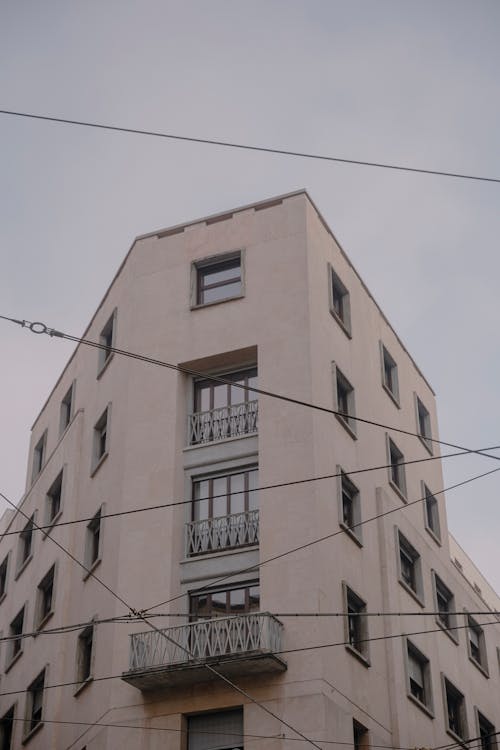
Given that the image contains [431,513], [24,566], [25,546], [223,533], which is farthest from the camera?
[25,546]

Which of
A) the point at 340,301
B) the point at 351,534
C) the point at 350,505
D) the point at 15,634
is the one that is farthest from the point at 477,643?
the point at 15,634

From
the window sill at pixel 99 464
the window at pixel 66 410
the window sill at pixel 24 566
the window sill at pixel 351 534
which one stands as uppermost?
the window at pixel 66 410

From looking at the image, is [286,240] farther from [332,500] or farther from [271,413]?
[332,500]

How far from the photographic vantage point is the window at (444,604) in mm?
42406

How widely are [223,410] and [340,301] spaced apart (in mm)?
6345

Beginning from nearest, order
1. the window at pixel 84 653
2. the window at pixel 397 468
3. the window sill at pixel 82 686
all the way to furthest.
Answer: the window sill at pixel 82 686, the window at pixel 84 653, the window at pixel 397 468

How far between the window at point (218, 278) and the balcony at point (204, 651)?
10463 mm

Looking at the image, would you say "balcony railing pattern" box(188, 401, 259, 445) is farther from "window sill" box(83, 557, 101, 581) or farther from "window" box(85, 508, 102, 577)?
"window sill" box(83, 557, 101, 581)

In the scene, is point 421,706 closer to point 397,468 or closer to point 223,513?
point 397,468

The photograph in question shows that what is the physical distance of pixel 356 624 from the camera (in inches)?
1375

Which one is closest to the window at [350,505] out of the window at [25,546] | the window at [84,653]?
the window at [84,653]

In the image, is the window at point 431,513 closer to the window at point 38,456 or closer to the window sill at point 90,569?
the window sill at point 90,569

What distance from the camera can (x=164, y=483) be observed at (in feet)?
117

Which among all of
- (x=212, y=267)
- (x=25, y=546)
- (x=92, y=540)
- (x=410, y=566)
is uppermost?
(x=212, y=267)
